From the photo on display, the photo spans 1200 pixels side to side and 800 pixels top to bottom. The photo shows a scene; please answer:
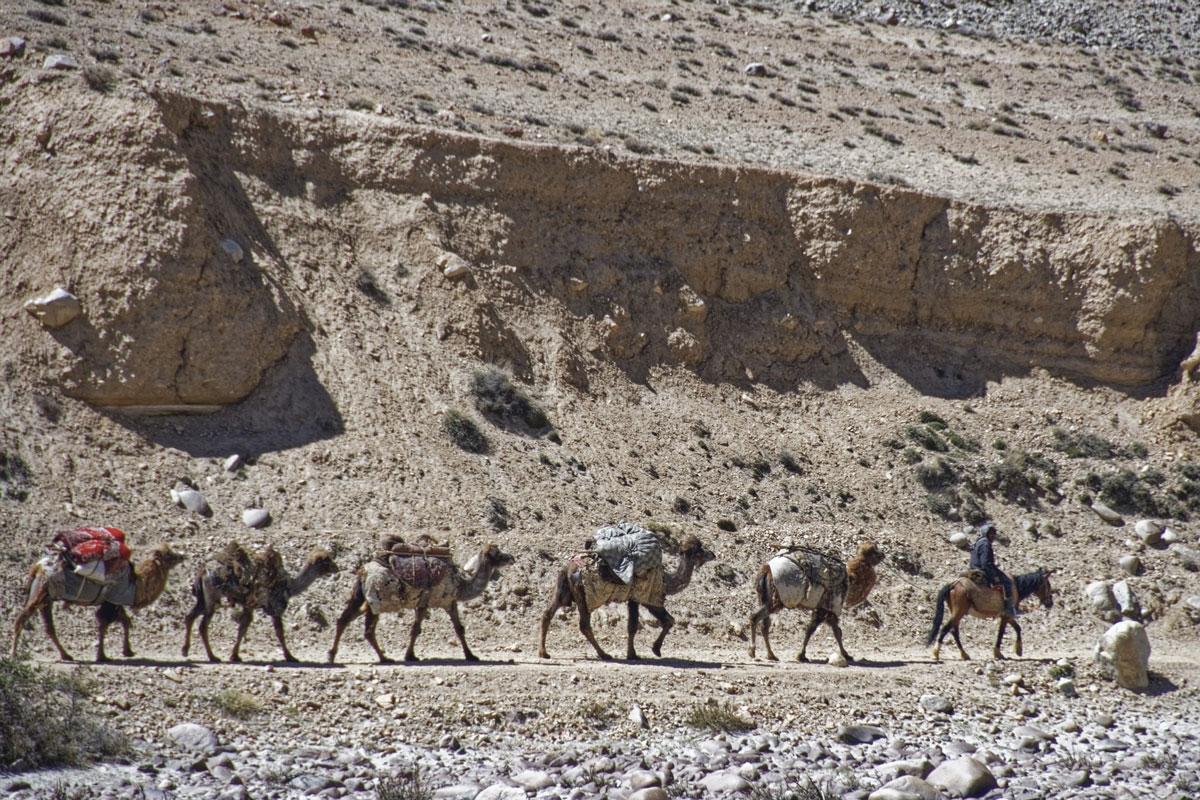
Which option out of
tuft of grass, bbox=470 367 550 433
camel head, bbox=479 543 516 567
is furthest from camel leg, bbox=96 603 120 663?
tuft of grass, bbox=470 367 550 433

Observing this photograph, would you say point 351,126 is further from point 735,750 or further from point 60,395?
point 735,750

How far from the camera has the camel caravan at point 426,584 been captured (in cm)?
1503

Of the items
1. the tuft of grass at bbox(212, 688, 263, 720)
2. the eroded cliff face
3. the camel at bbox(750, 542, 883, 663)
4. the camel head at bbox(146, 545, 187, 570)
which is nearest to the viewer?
the tuft of grass at bbox(212, 688, 263, 720)

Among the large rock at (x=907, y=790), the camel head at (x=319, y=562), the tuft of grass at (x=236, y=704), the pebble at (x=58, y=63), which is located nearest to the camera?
the large rock at (x=907, y=790)

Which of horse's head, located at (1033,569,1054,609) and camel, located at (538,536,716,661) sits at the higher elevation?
horse's head, located at (1033,569,1054,609)

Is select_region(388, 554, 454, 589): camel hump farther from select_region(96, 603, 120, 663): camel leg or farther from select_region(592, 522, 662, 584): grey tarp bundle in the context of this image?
select_region(96, 603, 120, 663): camel leg

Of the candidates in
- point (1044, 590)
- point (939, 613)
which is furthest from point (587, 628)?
point (1044, 590)

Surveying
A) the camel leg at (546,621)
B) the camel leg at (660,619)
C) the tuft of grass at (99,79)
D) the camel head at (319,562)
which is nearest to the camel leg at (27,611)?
the camel head at (319,562)

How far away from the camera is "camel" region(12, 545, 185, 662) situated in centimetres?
1480

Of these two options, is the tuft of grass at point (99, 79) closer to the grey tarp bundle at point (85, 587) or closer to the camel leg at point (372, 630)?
the grey tarp bundle at point (85, 587)

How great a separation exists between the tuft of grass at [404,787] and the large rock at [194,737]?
192 centimetres

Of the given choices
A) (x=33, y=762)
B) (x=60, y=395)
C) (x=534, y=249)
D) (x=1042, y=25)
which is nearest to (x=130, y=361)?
(x=60, y=395)

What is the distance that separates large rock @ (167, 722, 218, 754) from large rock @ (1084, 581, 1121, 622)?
14585mm

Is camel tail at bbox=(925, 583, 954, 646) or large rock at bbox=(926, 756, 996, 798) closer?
large rock at bbox=(926, 756, 996, 798)
